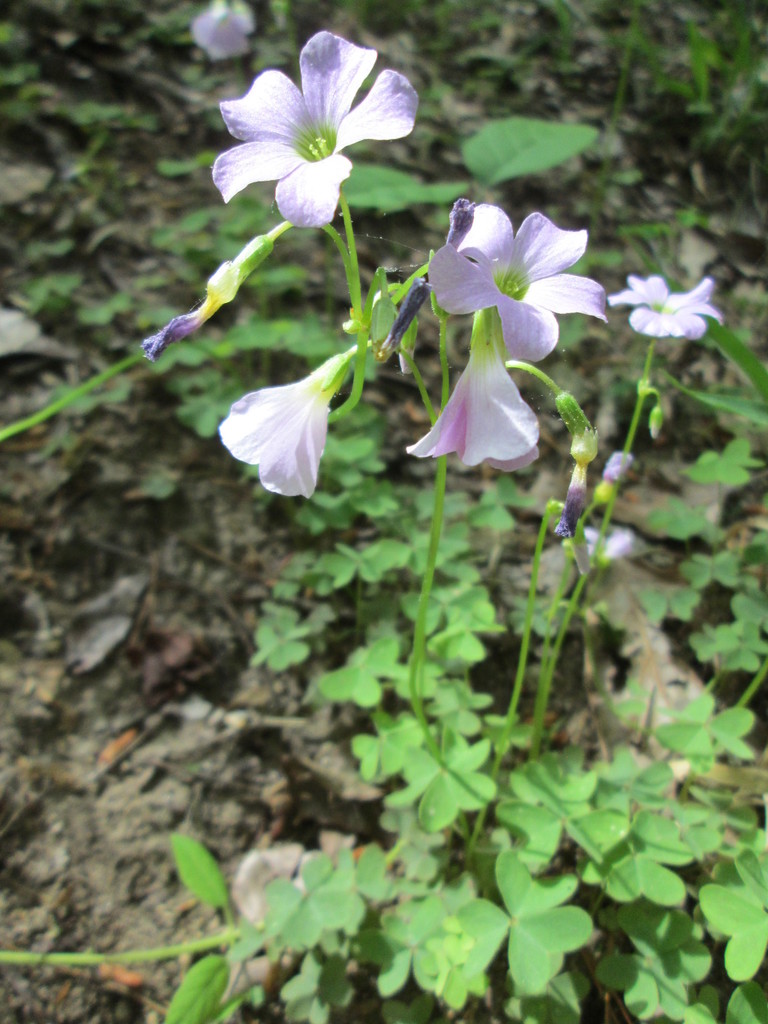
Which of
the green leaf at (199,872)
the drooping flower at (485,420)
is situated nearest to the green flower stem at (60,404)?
the green leaf at (199,872)

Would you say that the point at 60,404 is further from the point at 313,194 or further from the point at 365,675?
the point at 313,194

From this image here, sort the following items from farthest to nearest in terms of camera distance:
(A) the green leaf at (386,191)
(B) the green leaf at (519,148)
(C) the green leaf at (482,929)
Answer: (B) the green leaf at (519,148) < (A) the green leaf at (386,191) < (C) the green leaf at (482,929)

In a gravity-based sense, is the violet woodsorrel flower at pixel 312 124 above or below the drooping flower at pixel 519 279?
above

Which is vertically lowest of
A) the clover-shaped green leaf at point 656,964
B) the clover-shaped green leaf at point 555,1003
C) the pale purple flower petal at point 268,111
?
the clover-shaped green leaf at point 555,1003

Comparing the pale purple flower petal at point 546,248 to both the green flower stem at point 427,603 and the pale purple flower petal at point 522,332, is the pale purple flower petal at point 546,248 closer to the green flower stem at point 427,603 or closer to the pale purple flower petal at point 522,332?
the pale purple flower petal at point 522,332

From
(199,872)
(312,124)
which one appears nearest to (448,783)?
(199,872)

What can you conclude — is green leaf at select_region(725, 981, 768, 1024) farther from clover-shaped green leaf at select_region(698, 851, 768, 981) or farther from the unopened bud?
the unopened bud

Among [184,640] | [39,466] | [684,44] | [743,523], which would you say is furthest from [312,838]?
[684,44]
